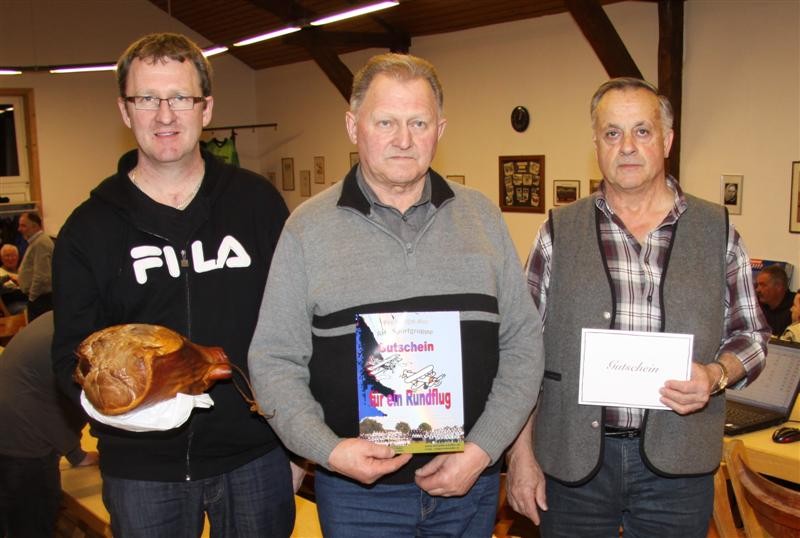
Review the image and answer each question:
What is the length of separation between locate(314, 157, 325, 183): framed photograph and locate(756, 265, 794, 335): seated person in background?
7.73 m

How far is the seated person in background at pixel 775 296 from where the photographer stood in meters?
6.32

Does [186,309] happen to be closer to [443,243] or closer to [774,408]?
[443,243]

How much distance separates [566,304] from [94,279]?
4.09 feet

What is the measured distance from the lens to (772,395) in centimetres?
362

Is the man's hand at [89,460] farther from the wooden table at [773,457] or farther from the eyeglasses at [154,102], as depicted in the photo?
the wooden table at [773,457]

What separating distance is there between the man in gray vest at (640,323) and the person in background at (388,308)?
10.9 inches

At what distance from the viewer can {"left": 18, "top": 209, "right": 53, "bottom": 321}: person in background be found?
818 cm

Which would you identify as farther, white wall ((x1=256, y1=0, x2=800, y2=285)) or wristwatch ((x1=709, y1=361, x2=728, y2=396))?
white wall ((x1=256, y1=0, x2=800, y2=285))

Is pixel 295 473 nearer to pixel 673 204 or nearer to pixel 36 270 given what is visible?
pixel 673 204

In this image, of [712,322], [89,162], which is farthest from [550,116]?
[89,162]

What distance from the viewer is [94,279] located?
1.90 meters

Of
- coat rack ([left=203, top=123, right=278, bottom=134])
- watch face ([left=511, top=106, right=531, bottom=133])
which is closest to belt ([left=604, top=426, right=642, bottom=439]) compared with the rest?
watch face ([left=511, top=106, right=531, bottom=133])

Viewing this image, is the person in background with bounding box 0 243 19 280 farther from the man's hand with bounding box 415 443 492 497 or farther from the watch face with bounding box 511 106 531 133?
the man's hand with bounding box 415 443 492 497

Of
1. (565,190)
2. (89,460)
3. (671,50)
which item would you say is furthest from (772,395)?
(565,190)
